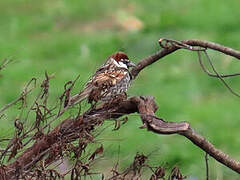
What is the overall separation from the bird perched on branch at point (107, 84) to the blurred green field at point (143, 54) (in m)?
2.60

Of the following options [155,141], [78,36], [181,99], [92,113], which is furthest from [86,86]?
[78,36]

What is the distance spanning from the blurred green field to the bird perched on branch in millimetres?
2597

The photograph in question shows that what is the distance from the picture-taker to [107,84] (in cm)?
420

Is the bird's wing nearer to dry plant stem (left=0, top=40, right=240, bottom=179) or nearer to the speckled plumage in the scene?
the speckled plumage

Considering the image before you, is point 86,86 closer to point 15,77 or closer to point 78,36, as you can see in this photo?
point 15,77

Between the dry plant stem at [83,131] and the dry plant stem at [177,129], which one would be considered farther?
→ the dry plant stem at [83,131]

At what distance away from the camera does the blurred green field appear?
352 inches

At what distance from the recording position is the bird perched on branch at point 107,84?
4.04 metres

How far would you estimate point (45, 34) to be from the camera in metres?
12.9

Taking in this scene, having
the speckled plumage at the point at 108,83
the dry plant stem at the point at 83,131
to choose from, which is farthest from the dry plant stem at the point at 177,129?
the speckled plumage at the point at 108,83

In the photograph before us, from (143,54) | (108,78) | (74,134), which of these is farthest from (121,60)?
(143,54)

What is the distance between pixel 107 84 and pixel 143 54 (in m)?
7.30

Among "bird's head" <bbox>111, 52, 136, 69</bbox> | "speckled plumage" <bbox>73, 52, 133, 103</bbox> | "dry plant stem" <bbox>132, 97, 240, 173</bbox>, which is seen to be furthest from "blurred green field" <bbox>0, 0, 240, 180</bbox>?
"dry plant stem" <bbox>132, 97, 240, 173</bbox>

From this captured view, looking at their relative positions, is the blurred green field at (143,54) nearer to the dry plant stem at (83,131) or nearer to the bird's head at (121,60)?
the bird's head at (121,60)
